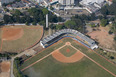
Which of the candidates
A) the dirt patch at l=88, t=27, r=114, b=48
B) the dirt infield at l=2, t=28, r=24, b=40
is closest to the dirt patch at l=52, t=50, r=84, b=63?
the dirt patch at l=88, t=27, r=114, b=48

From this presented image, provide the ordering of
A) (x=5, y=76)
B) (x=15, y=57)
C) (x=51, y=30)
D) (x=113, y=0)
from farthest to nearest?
(x=113, y=0) < (x=51, y=30) < (x=15, y=57) < (x=5, y=76)

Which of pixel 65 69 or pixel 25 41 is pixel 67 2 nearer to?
pixel 25 41

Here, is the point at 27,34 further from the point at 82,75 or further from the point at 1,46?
the point at 82,75

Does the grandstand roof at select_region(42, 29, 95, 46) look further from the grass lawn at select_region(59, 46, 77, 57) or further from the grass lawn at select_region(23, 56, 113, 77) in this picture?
the grass lawn at select_region(23, 56, 113, 77)

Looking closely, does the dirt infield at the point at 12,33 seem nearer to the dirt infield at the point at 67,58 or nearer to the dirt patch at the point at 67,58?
the dirt infield at the point at 67,58

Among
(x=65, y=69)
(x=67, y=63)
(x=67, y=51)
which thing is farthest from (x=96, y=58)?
(x=65, y=69)

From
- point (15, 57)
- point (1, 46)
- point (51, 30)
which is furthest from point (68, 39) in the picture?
point (1, 46)

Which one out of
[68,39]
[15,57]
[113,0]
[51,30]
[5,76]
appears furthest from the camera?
[113,0]

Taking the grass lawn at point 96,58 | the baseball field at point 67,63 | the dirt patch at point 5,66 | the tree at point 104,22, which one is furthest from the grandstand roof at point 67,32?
the dirt patch at point 5,66
